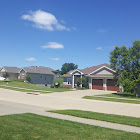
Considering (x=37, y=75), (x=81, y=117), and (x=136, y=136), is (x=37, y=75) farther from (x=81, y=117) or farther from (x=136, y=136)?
(x=136, y=136)

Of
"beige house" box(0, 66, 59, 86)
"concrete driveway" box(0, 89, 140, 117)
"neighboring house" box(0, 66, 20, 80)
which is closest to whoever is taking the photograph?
"concrete driveway" box(0, 89, 140, 117)

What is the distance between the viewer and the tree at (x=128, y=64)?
22.9 meters

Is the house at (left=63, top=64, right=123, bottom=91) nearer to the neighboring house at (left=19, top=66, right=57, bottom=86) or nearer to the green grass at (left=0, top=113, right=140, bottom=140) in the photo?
the neighboring house at (left=19, top=66, right=57, bottom=86)

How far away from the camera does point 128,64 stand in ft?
79.4

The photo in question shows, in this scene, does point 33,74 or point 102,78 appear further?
point 33,74

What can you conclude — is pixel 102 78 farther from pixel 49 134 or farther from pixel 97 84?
pixel 49 134

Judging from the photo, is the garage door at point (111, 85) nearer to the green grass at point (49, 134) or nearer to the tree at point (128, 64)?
the tree at point (128, 64)

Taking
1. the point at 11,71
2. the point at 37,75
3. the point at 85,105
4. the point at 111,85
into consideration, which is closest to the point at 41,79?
the point at 37,75

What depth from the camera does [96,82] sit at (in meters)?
33.3

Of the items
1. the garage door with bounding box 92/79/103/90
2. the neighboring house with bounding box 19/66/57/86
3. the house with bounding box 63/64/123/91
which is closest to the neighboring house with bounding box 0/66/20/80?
the neighboring house with bounding box 19/66/57/86

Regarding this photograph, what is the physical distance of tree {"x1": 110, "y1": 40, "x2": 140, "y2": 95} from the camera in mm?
22891

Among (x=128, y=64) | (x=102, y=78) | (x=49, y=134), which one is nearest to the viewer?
(x=49, y=134)

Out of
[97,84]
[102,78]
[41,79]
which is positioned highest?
[102,78]

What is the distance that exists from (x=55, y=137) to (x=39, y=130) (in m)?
0.94
